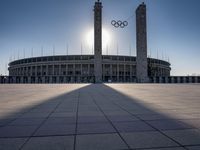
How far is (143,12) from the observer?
63.6 meters

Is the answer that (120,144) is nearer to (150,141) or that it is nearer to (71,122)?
(150,141)

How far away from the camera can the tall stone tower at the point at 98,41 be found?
62.0m

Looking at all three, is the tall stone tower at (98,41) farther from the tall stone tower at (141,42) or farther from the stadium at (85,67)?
the stadium at (85,67)

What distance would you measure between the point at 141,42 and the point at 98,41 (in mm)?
14982

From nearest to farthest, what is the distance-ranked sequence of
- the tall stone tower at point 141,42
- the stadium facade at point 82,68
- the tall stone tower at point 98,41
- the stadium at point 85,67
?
the tall stone tower at point 98,41 < the tall stone tower at point 141,42 < the stadium facade at point 82,68 < the stadium at point 85,67

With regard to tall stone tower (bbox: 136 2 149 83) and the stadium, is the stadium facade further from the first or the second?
tall stone tower (bbox: 136 2 149 83)

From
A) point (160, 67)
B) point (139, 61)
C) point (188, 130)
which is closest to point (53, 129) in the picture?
point (188, 130)

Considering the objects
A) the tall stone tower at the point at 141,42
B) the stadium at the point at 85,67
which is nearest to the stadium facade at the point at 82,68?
the stadium at the point at 85,67

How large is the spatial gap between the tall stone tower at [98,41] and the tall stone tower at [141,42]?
42.9ft

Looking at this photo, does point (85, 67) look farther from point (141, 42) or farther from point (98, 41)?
point (141, 42)

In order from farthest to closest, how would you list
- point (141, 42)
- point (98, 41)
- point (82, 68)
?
point (82, 68), point (141, 42), point (98, 41)

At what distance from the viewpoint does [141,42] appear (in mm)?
63688

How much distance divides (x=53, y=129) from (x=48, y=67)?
90005mm

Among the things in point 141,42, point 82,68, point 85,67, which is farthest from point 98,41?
point 82,68
